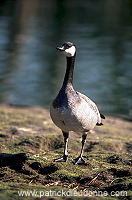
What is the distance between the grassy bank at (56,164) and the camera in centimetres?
455

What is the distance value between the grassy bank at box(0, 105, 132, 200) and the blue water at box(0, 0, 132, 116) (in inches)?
169

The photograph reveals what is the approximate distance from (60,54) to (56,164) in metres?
14.6

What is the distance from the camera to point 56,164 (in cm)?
548

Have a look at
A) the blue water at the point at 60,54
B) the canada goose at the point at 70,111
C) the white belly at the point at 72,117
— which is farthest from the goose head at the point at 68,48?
the blue water at the point at 60,54

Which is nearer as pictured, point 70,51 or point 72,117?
point 72,117


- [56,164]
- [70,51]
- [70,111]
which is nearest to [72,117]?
[70,111]

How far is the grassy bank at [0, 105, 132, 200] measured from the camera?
4555 millimetres

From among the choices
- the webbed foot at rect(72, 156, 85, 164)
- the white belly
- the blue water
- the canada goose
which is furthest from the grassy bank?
the blue water

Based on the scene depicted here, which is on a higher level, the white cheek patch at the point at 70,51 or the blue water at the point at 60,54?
the white cheek patch at the point at 70,51

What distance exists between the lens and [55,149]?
7.14m

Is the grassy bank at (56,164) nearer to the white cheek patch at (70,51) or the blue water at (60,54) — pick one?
the white cheek patch at (70,51)

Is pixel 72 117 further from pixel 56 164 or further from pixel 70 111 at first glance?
pixel 56 164

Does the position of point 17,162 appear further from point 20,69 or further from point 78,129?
point 20,69

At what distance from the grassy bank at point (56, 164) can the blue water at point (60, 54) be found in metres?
4.29
